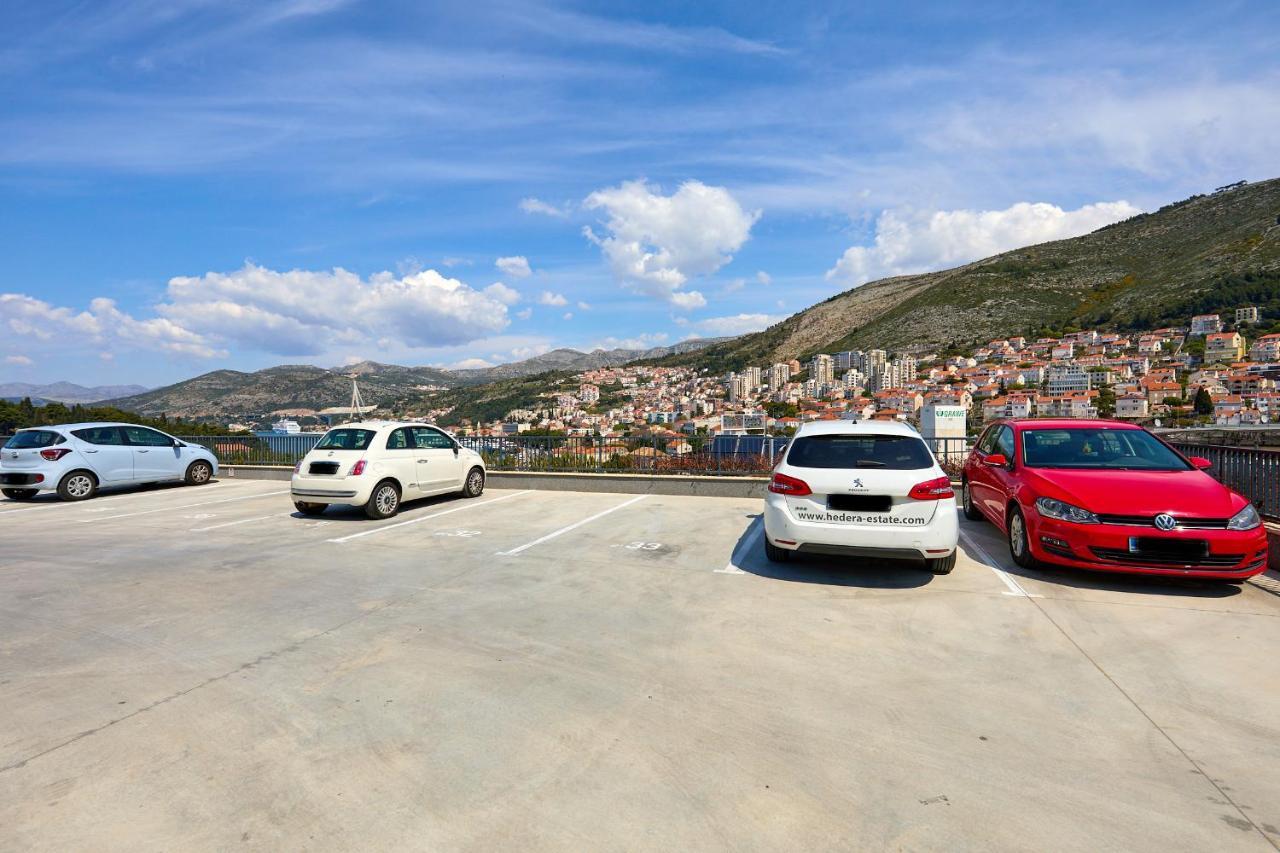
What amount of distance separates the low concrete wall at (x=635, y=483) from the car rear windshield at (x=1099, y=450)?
222 inches

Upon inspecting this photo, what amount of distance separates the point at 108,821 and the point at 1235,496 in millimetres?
8325

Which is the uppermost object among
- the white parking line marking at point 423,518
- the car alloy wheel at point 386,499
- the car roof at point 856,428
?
the car roof at point 856,428

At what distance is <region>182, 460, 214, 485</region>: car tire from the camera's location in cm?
1482

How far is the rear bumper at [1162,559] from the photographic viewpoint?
5320 mm

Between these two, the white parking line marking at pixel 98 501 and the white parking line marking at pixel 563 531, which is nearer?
the white parking line marking at pixel 563 531

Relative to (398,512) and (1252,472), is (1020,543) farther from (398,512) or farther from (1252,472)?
(398,512)

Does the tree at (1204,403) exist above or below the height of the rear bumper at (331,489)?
below

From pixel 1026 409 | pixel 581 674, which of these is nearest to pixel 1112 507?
pixel 581 674

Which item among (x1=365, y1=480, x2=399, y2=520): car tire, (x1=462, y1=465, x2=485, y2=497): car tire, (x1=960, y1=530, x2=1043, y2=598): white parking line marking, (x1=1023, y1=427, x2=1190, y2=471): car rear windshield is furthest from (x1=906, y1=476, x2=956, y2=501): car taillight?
(x1=462, y1=465, x2=485, y2=497): car tire

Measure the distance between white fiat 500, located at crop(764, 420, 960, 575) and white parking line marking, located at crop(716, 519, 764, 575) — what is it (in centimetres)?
63

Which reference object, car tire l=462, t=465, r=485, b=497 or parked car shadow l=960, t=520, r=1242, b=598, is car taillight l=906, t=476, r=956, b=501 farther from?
car tire l=462, t=465, r=485, b=497

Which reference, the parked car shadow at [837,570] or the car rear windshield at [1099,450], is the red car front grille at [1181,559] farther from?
the parked car shadow at [837,570]

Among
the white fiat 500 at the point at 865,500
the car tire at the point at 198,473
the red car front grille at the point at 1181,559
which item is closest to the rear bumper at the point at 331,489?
the white fiat 500 at the point at 865,500

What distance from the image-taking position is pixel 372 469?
962 centimetres
